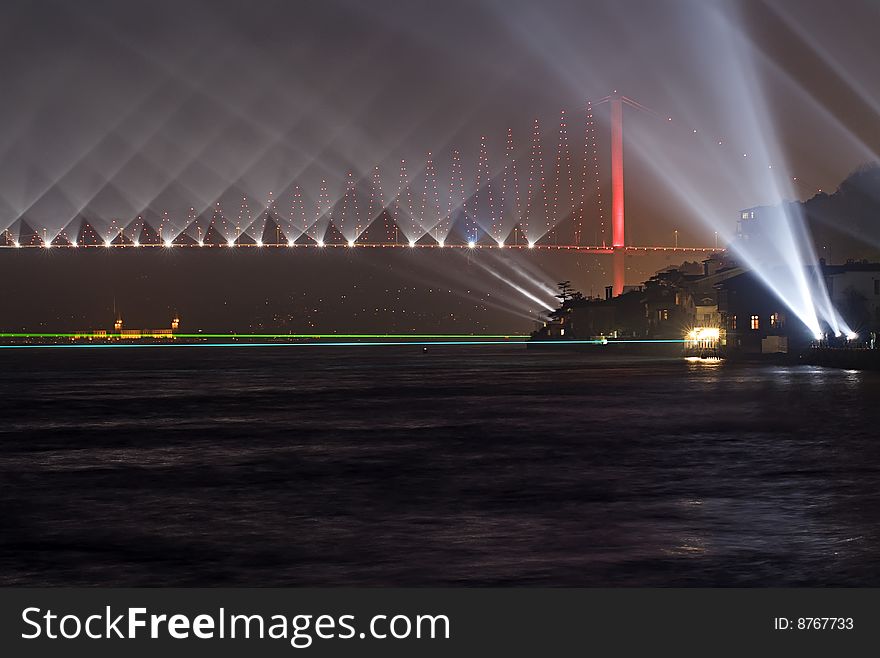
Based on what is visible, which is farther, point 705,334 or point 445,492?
point 705,334

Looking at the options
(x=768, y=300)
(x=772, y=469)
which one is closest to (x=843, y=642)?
(x=772, y=469)

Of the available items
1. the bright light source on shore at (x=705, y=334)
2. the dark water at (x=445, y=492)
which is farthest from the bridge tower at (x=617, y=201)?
the dark water at (x=445, y=492)

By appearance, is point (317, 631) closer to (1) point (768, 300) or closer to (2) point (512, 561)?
(2) point (512, 561)

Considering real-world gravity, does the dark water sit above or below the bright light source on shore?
below

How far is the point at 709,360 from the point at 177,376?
87.4ft

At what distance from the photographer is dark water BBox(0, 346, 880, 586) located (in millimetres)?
10266

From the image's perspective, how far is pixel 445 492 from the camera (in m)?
15.4

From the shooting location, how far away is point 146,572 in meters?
10.1

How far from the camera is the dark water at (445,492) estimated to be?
10.3m

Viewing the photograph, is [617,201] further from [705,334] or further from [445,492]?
[445,492]

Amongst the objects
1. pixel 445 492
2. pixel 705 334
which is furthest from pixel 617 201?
pixel 445 492

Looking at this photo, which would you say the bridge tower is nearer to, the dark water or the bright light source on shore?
the bright light source on shore

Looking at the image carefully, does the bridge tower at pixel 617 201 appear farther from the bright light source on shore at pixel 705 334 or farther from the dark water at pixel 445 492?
the dark water at pixel 445 492

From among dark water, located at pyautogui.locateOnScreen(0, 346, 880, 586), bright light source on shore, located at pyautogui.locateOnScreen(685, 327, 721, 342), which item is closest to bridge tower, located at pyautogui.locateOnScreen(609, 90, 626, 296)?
bright light source on shore, located at pyautogui.locateOnScreen(685, 327, 721, 342)
